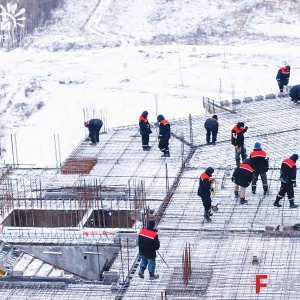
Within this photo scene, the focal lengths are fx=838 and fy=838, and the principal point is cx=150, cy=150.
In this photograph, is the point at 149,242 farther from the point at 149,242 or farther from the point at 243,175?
the point at 243,175

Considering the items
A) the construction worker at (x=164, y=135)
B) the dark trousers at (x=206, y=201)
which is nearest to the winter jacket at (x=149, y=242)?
the dark trousers at (x=206, y=201)

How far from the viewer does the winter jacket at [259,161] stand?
1956 centimetres

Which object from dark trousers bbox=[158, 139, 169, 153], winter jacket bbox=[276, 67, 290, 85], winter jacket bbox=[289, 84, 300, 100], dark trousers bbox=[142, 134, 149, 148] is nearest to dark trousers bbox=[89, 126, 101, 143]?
dark trousers bbox=[142, 134, 149, 148]

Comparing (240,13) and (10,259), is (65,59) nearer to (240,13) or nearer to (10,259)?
(240,13)

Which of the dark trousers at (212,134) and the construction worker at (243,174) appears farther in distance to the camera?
the dark trousers at (212,134)

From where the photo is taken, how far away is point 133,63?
46938 millimetres

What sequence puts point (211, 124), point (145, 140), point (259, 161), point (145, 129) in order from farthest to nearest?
1. point (145, 140)
2. point (211, 124)
3. point (145, 129)
4. point (259, 161)

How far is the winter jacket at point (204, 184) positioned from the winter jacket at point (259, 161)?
1.69 metres

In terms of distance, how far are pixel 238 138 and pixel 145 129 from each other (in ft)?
11.2

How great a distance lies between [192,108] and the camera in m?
39.2

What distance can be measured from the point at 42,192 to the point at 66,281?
6070 millimetres

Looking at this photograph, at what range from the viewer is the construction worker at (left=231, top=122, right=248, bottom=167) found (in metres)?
21.8

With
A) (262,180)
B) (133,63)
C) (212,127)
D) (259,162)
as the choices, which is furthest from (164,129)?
(133,63)

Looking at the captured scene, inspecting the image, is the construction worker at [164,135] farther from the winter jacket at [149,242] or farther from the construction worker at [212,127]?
the winter jacket at [149,242]
